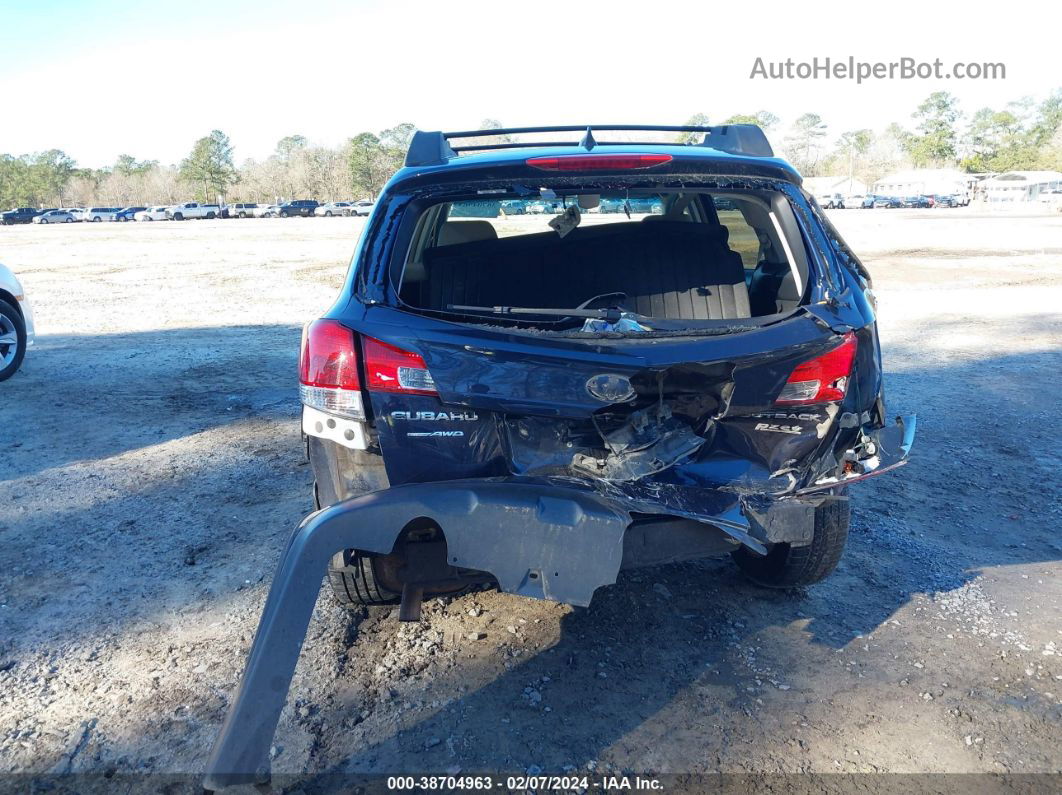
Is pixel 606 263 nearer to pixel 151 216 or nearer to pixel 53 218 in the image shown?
pixel 151 216

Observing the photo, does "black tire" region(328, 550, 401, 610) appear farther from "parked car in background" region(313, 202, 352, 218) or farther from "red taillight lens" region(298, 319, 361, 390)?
"parked car in background" region(313, 202, 352, 218)

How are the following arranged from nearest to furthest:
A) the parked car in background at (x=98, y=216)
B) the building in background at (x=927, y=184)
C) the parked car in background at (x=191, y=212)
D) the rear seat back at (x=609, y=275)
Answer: the rear seat back at (x=609, y=275) < the parked car in background at (x=191, y=212) < the parked car in background at (x=98, y=216) < the building in background at (x=927, y=184)

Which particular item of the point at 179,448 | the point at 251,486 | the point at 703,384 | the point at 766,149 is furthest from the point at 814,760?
the point at 179,448

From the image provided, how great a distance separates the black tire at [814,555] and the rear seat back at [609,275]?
3.07 feet

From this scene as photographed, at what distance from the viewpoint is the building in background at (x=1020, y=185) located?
75062mm

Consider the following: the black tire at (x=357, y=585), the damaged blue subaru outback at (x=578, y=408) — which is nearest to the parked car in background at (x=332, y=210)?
the black tire at (x=357, y=585)

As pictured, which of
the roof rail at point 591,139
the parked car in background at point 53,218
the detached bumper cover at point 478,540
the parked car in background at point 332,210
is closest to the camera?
the detached bumper cover at point 478,540

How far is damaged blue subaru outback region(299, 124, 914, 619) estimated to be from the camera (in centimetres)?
249

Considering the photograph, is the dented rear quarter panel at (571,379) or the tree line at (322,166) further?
the tree line at (322,166)

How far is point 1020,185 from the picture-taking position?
82.8 meters

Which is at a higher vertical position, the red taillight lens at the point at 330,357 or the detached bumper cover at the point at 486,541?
the red taillight lens at the point at 330,357

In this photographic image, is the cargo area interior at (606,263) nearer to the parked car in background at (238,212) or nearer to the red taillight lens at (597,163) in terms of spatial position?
the red taillight lens at (597,163)

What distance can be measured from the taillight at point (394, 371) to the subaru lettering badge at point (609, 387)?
1.63ft

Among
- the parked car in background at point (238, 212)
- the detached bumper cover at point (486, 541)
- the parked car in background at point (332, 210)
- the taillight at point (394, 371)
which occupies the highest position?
the parked car in background at point (238, 212)
